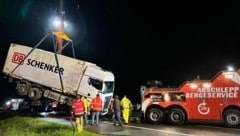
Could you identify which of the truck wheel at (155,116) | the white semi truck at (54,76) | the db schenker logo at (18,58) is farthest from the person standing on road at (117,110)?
the db schenker logo at (18,58)

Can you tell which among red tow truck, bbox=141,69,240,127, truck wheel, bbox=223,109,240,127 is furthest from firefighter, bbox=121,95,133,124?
truck wheel, bbox=223,109,240,127

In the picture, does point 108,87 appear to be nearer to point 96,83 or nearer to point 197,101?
point 96,83

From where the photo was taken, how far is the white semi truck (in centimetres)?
2569

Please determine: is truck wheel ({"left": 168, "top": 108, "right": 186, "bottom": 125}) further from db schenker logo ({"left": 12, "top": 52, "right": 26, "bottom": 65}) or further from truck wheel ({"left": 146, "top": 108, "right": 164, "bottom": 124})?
db schenker logo ({"left": 12, "top": 52, "right": 26, "bottom": 65})

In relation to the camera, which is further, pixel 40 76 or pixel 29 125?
pixel 40 76

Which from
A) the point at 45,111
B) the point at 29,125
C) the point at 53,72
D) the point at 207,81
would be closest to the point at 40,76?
the point at 53,72

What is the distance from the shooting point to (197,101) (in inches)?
849

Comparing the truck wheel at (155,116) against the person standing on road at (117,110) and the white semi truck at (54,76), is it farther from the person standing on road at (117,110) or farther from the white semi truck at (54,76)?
the white semi truck at (54,76)

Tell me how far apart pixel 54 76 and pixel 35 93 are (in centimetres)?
169

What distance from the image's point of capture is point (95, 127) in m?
20.8

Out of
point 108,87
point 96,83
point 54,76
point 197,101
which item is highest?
point 54,76

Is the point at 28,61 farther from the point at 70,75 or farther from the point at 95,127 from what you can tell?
the point at 95,127

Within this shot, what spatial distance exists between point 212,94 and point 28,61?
11935mm

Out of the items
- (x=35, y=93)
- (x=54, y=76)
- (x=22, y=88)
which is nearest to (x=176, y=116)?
(x=54, y=76)
